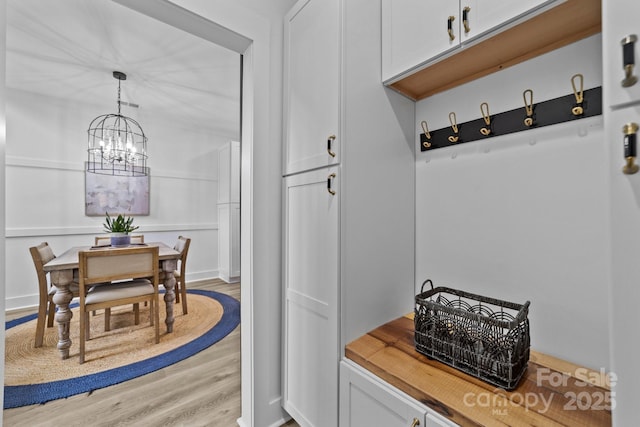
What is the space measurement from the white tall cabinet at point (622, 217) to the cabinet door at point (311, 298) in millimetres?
809

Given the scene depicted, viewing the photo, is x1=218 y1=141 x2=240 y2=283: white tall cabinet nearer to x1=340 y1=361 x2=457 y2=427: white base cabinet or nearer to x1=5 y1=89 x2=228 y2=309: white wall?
x1=5 y1=89 x2=228 y2=309: white wall

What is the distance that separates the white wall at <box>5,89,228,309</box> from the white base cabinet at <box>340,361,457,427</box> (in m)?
4.33

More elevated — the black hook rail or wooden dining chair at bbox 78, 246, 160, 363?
the black hook rail

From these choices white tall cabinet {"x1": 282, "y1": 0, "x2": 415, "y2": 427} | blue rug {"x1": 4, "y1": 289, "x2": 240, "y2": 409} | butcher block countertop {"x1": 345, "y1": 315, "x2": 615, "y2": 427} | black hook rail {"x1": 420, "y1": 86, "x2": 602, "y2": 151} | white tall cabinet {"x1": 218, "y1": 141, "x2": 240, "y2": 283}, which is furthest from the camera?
white tall cabinet {"x1": 218, "y1": 141, "x2": 240, "y2": 283}

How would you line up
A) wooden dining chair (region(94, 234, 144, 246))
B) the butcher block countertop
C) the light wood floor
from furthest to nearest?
wooden dining chair (region(94, 234, 144, 246)) → the light wood floor → the butcher block countertop

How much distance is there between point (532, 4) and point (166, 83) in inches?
141

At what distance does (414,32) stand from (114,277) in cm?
282

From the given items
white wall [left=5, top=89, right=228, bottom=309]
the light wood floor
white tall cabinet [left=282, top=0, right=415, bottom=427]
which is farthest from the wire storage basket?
white wall [left=5, top=89, right=228, bottom=309]

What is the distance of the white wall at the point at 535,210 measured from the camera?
95cm

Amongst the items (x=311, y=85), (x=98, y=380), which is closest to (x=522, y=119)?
(x=311, y=85)

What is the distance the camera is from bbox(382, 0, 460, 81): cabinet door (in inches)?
41.6

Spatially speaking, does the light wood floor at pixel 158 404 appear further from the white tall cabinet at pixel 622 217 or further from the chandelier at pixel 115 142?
the chandelier at pixel 115 142

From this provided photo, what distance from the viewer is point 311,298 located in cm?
131

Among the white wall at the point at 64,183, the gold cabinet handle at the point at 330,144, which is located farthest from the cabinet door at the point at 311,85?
the white wall at the point at 64,183
